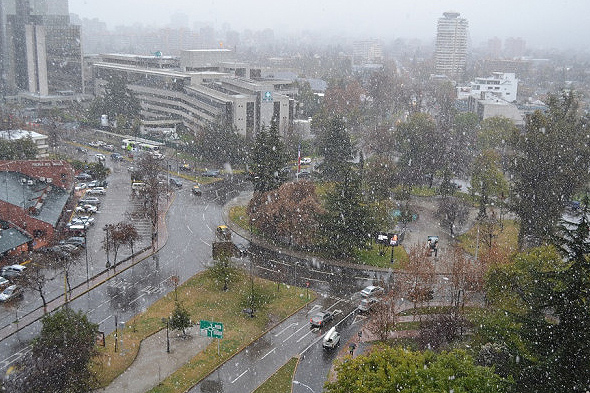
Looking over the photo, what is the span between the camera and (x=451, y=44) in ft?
436

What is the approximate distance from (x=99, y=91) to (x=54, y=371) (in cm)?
6058

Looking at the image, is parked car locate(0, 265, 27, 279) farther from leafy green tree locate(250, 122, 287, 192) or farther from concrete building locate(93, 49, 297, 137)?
concrete building locate(93, 49, 297, 137)

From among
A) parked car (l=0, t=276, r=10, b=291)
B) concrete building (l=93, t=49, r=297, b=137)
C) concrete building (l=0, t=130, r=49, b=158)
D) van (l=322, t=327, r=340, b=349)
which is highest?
concrete building (l=93, t=49, r=297, b=137)

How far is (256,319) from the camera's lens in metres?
21.1

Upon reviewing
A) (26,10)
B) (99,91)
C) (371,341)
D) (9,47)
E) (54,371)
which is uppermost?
(26,10)

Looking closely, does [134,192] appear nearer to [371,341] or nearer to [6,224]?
[6,224]

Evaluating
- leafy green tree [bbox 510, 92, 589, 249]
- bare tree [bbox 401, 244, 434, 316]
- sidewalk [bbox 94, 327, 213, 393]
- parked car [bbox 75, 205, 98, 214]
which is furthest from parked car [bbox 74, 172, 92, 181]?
leafy green tree [bbox 510, 92, 589, 249]

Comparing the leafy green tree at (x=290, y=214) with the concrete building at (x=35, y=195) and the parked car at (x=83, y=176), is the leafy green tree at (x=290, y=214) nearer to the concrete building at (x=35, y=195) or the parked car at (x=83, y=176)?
the concrete building at (x=35, y=195)

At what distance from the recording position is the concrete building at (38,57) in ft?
234

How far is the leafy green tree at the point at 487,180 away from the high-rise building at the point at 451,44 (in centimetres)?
10118

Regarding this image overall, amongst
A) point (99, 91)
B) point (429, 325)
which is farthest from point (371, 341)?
point (99, 91)

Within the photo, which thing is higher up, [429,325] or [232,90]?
[232,90]

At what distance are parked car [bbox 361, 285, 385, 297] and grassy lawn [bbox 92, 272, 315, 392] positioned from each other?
7.36 ft

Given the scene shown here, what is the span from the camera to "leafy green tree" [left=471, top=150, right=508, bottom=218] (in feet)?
109
